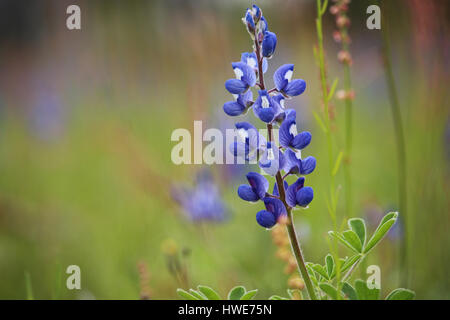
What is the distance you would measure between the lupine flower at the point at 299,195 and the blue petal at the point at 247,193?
7 cm

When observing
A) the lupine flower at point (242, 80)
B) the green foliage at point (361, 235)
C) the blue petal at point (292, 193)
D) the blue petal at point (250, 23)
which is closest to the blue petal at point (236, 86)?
the lupine flower at point (242, 80)

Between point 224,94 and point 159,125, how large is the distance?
571 mm

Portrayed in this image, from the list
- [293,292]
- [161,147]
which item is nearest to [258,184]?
[293,292]

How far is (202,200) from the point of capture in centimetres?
214

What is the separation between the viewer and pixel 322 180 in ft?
8.80

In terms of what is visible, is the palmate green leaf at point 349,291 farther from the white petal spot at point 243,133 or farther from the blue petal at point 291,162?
the white petal spot at point 243,133

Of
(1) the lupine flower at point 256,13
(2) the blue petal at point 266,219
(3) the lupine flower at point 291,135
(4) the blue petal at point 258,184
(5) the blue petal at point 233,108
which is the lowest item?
(2) the blue petal at point 266,219

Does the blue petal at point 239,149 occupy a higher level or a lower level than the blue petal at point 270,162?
higher

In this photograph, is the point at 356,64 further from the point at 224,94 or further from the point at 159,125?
the point at 159,125

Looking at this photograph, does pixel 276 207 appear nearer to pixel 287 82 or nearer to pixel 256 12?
pixel 287 82

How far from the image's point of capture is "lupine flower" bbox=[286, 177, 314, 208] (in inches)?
37.7

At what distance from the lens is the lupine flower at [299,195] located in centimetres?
96

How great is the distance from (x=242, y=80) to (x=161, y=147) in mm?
2433

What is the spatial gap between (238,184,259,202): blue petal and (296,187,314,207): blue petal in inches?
3.5
